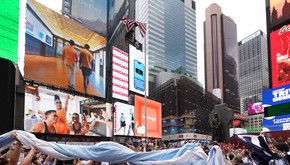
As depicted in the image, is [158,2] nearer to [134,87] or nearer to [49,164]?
[134,87]

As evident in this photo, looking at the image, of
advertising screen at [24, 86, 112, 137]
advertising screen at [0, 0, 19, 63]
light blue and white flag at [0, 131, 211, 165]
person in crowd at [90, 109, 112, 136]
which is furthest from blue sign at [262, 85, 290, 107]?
light blue and white flag at [0, 131, 211, 165]

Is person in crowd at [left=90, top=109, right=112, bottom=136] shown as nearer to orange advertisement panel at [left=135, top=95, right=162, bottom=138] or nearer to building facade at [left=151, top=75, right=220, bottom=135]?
orange advertisement panel at [left=135, top=95, right=162, bottom=138]

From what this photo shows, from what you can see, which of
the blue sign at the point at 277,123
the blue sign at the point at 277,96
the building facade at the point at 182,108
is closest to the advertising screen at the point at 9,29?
the blue sign at the point at 277,96

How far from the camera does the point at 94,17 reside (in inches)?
1320

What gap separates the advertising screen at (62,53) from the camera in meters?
24.7

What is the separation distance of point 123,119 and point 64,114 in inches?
349

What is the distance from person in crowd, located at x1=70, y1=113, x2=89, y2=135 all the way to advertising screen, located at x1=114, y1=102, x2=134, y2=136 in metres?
5.28

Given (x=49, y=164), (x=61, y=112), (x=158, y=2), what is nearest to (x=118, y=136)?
(x=61, y=112)

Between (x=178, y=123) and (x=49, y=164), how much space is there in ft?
380

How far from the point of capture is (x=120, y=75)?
36.0 meters

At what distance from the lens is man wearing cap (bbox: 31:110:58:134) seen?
2406 cm

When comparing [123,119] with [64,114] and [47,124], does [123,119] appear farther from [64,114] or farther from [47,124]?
[47,124]

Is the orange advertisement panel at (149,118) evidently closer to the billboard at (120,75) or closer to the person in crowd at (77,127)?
the billboard at (120,75)

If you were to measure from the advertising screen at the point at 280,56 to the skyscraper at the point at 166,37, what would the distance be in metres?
113
